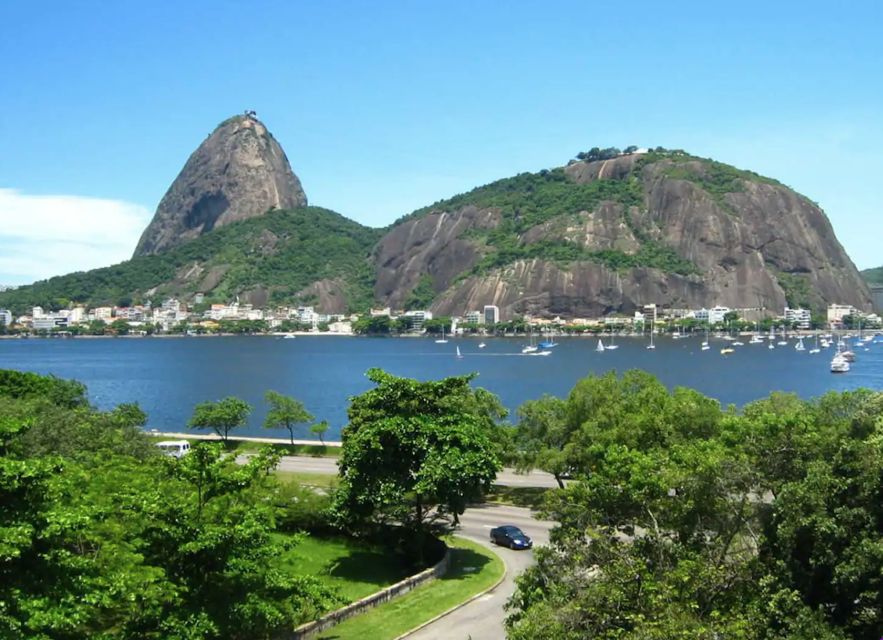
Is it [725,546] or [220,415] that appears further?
[220,415]

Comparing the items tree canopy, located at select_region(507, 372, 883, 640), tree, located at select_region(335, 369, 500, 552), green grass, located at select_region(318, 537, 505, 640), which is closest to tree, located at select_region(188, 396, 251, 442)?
tree, located at select_region(335, 369, 500, 552)

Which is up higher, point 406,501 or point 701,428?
point 701,428

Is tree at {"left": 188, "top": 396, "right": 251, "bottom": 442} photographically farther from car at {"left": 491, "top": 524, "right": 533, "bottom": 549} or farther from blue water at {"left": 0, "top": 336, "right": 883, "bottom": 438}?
car at {"left": 491, "top": 524, "right": 533, "bottom": 549}

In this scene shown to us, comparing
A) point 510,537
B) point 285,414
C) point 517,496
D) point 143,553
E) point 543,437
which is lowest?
point 517,496

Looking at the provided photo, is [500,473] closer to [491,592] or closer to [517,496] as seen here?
[517,496]

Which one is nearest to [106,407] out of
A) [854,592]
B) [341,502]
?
[341,502]

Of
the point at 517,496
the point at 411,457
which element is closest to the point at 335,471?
the point at 517,496

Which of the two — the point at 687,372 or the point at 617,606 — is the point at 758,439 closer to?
the point at 617,606
